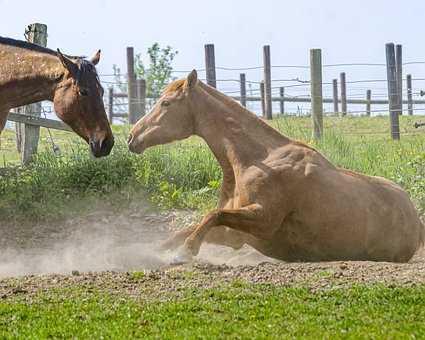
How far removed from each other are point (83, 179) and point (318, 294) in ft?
21.6

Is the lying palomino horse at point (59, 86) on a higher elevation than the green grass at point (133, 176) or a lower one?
higher

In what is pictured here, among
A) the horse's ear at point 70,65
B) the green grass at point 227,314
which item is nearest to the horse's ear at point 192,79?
the horse's ear at point 70,65

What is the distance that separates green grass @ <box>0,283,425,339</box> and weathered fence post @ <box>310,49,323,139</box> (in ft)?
25.6

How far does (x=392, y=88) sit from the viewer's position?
19.3 meters

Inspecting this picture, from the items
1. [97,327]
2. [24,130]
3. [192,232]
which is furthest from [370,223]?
[24,130]

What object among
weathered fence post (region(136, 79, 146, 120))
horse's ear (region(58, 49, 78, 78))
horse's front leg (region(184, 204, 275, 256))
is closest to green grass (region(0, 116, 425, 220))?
horse's ear (region(58, 49, 78, 78))

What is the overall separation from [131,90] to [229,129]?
39.8 ft

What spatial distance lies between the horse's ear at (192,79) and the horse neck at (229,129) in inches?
2.9

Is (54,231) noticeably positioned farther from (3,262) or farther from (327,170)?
(327,170)

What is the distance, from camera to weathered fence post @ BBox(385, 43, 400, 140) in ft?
63.1

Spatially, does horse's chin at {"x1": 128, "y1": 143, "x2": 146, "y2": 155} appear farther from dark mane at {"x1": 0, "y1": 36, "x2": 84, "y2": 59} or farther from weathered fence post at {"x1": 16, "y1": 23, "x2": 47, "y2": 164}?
weathered fence post at {"x1": 16, "y1": 23, "x2": 47, "y2": 164}

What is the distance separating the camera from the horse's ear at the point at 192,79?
9.67 metres

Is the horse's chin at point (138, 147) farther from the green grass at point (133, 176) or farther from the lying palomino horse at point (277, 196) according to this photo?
the green grass at point (133, 176)

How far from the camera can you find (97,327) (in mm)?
A: 6648
